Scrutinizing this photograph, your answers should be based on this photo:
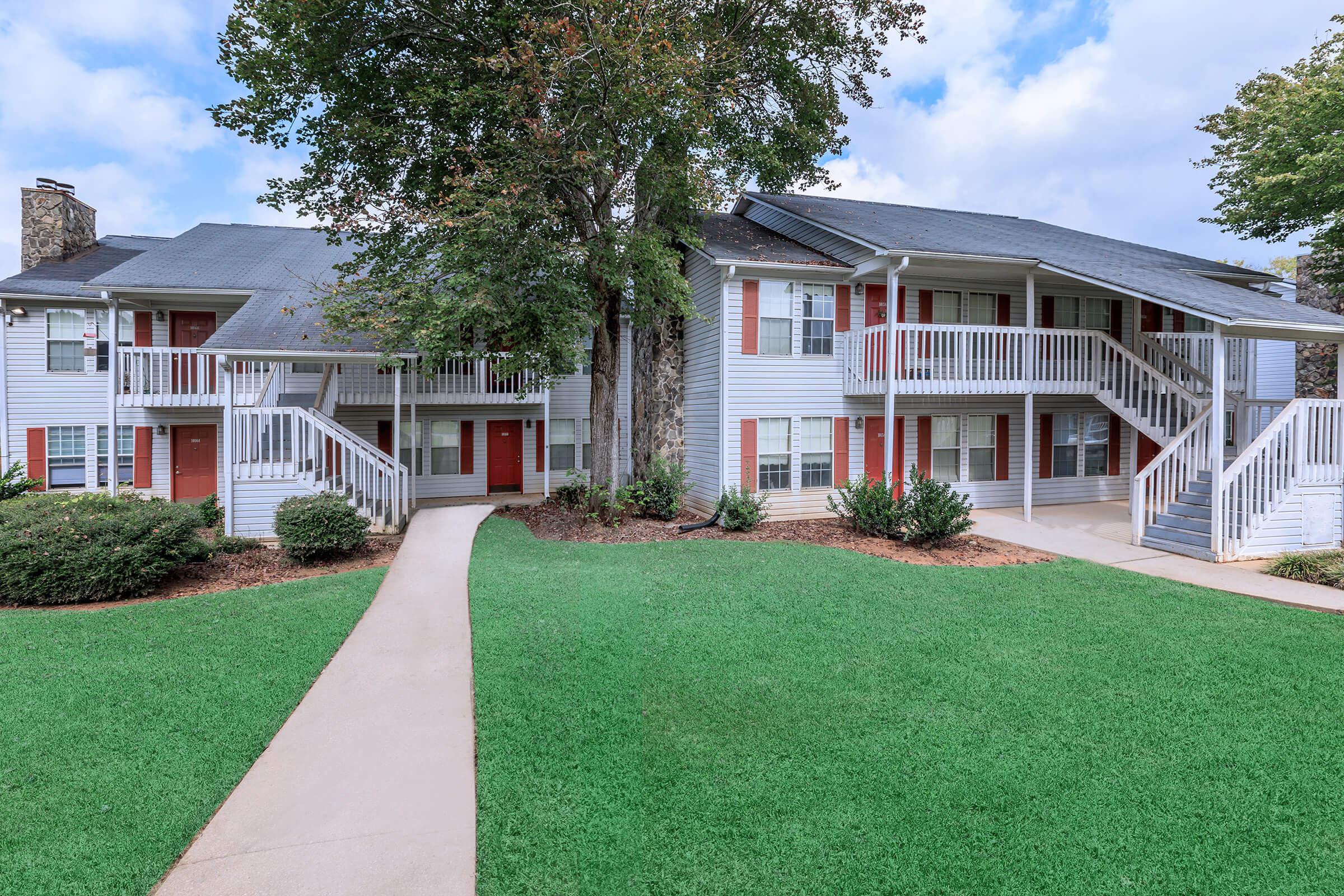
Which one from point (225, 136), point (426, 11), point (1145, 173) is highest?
point (1145, 173)

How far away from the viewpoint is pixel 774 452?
13.3 m

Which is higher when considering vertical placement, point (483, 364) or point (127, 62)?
point (127, 62)

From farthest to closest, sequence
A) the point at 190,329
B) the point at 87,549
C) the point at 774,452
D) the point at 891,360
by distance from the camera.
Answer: the point at 190,329, the point at 774,452, the point at 891,360, the point at 87,549

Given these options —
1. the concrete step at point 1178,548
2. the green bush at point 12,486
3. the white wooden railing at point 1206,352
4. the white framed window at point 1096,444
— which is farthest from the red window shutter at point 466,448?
the white wooden railing at point 1206,352

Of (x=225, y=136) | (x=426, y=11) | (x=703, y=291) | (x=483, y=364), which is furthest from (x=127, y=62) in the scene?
(x=703, y=291)

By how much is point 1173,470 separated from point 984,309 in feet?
16.4

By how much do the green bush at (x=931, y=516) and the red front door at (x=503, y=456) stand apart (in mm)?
10260

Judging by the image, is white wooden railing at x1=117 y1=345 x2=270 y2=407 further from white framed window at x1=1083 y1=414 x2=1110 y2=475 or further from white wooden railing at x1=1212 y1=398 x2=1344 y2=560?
white framed window at x1=1083 y1=414 x2=1110 y2=475

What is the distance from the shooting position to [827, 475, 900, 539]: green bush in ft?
36.1

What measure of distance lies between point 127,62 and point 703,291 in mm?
13428

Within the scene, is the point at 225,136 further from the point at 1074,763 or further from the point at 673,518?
the point at 1074,763

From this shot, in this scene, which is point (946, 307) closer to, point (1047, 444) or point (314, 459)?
point (1047, 444)

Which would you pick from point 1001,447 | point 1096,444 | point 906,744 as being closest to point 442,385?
point 1001,447

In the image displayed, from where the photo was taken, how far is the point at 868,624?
6488 mm
